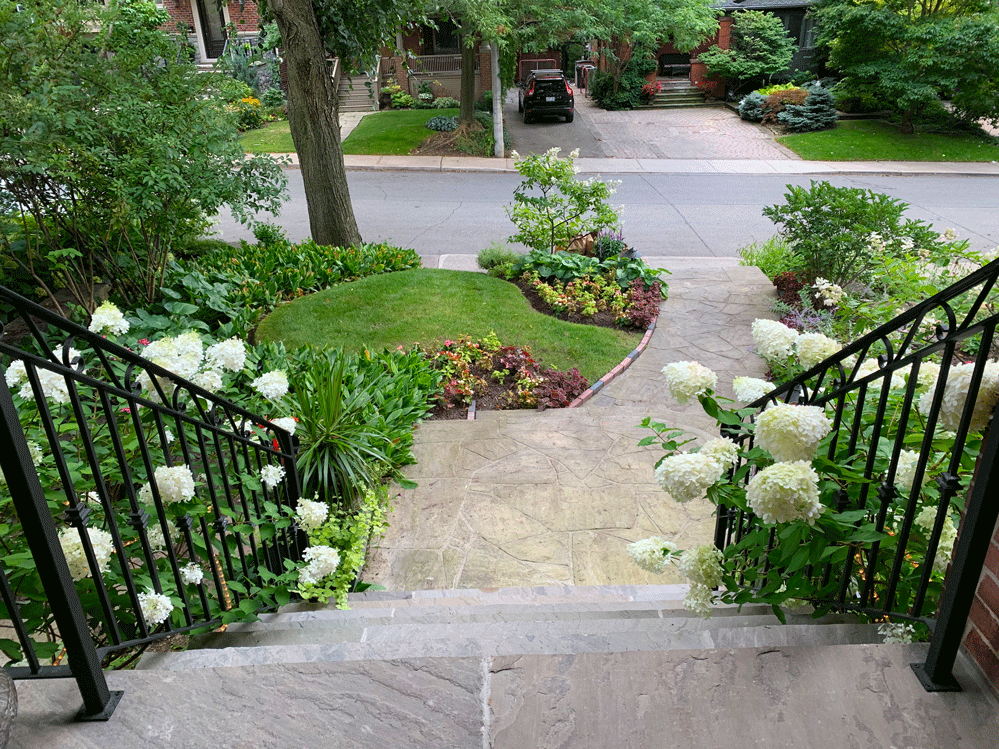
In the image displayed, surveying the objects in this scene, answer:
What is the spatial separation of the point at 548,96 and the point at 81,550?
22.4 m

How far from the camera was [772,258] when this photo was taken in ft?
32.6

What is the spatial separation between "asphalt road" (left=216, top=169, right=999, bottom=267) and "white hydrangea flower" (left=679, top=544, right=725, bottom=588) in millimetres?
8627

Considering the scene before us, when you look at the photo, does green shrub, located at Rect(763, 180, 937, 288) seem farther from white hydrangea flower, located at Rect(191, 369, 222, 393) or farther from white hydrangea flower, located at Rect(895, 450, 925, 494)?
white hydrangea flower, located at Rect(191, 369, 222, 393)

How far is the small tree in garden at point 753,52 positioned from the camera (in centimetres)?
2428

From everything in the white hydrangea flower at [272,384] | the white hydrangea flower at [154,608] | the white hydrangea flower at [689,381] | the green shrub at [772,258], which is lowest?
the green shrub at [772,258]

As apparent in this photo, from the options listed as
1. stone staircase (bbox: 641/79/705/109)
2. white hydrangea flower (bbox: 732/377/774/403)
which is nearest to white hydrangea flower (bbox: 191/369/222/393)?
white hydrangea flower (bbox: 732/377/774/403)

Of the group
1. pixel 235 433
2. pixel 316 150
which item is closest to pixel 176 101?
pixel 316 150

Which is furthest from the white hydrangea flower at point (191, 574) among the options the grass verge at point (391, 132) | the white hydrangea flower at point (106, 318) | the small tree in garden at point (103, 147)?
the grass verge at point (391, 132)

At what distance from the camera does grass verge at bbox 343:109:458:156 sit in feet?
64.1

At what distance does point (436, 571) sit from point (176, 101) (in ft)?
19.0

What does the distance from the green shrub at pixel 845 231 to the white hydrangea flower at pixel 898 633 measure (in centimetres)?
596

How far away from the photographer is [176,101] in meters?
7.30

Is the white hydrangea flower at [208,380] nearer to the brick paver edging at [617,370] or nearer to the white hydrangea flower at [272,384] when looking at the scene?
the white hydrangea flower at [272,384]

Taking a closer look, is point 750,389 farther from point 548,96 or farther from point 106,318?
point 548,96
